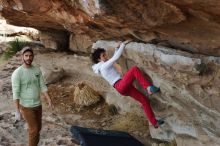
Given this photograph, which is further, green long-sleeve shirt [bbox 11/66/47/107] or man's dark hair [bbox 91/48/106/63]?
man's dark hair [bbox 91/48/106/63]

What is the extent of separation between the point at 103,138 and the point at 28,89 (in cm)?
218

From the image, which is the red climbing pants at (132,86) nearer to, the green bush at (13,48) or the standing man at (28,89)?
the standing man at (28,89)

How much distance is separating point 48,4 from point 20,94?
259 centimetres

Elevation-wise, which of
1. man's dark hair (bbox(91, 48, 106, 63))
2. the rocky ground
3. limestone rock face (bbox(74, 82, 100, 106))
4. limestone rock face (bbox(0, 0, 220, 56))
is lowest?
the rocky ground

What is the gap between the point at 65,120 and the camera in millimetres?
11312

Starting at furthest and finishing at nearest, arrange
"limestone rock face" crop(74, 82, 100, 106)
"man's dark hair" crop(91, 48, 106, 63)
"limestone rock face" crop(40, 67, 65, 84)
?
1. "limestone rock face" crop(40, 67, 65, 84)
2. "limestone rock face" crop(74, 82, 100, 106)
3. "man's dark hair" crop(91, 48, 106, 63)

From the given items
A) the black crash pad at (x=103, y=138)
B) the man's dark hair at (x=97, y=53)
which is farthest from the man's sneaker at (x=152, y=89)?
the black crash pad at (x=103, y=138)

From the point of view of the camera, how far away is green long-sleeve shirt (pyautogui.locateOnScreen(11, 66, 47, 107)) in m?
8.16

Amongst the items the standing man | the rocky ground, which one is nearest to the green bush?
the rocky ground

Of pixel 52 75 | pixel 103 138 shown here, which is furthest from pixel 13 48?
pixel 103 138

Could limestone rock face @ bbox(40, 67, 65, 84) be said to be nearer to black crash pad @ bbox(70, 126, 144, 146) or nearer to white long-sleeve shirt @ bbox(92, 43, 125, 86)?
black crash pad @ bbox(70, 126, 144, 146)

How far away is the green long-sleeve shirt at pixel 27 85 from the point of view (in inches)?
321

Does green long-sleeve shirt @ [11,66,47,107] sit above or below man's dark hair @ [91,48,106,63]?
below

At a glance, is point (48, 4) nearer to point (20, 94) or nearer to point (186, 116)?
point (20, 94)
